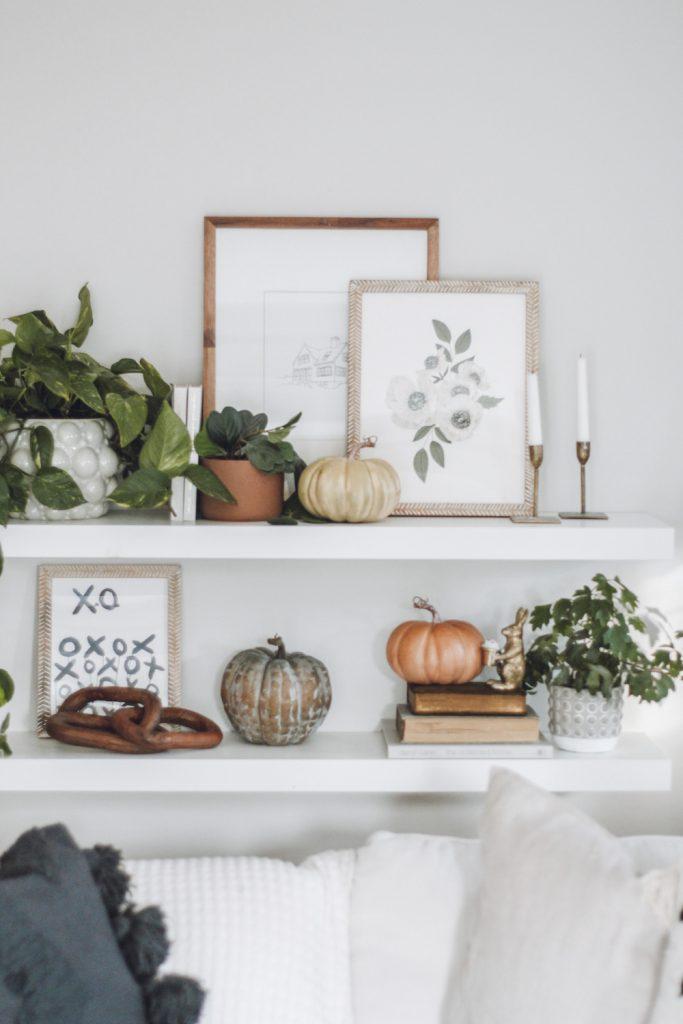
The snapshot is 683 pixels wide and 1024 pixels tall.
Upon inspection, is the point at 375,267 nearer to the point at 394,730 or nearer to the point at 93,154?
the point at 93,154

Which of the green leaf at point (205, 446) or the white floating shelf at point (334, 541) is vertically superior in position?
the green leaf at point (205, 446)

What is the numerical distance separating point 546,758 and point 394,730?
0.30 metres

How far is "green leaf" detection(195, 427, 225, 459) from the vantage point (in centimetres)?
173

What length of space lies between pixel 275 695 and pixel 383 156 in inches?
41.1

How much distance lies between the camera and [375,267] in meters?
1.90

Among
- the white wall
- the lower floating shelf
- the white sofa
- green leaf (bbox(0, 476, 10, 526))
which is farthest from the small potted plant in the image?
the white sofa

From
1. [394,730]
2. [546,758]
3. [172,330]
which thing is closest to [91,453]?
[172,330]

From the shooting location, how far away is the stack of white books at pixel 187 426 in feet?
5.81

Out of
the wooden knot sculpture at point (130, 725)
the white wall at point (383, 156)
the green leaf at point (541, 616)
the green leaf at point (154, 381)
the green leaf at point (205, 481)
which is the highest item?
the white wall at point (383, 156)

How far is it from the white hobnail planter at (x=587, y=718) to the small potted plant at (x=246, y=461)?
0.62 metres

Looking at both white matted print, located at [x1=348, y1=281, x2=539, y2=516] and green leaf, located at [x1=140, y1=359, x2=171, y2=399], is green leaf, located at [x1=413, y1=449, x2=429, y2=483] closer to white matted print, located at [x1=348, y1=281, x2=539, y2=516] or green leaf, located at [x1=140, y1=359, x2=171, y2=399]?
white matted print, located at [x1=348, y1=281, x2=539, y2=516]

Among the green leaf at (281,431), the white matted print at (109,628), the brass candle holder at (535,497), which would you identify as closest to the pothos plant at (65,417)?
the green leaf at (281,431)

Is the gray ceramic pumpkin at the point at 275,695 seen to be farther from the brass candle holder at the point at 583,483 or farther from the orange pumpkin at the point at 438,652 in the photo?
the brass candle holder at the point at 583,483

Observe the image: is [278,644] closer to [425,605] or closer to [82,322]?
[425,605]
